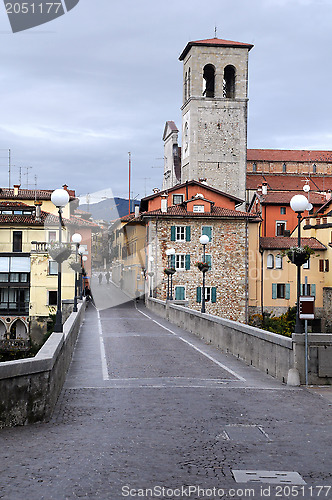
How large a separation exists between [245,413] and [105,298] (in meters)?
51.3

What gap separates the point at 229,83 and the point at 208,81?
2.41m

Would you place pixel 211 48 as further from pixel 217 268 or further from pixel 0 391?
pixel 0 391

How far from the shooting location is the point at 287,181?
84500 millimetres

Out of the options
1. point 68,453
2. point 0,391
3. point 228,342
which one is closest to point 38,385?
point 0,391

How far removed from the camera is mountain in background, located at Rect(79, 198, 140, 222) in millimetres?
118844

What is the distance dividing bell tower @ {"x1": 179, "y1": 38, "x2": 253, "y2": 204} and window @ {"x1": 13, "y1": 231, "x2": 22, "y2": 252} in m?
20.0

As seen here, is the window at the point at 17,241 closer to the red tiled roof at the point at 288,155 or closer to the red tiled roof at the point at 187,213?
the red tiled roof at the point at 187,213

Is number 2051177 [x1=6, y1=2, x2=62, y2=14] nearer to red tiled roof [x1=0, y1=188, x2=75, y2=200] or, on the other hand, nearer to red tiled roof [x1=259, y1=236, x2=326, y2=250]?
red tiled roof [x1=259, y1=236, x2=326, y2=250]

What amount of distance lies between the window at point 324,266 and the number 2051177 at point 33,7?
53.2 meters

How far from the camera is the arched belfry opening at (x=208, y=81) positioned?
2813 inches

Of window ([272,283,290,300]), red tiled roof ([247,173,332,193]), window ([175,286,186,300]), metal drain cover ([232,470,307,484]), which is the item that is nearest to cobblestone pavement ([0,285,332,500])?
metal drain cover ([232,470,307,484])

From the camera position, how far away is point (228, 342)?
19016 mm

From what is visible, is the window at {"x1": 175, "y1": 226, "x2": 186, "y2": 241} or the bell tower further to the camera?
the bell tower

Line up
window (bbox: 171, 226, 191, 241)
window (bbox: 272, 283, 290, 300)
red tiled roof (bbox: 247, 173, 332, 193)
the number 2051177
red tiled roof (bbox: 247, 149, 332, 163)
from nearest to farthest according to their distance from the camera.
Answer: the number 2051177 → window (bbox: 171, 226, 191, 241) → window (bbox: 272, 283, 290, 300) → red tiled roof (bbox: 247, 173, 332, 193) → red tiled roof (bbox: 247, 149, 332, 163)
